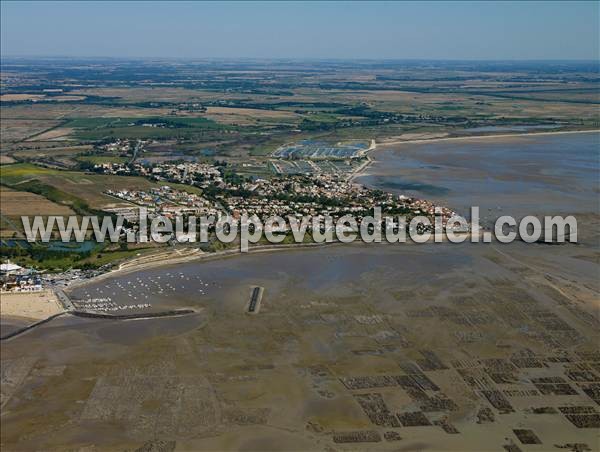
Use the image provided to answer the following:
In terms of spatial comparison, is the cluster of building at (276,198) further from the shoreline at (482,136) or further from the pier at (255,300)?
the shoreline at (482,136)

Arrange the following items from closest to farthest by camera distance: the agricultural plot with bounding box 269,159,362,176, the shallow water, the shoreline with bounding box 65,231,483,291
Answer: the shoreline with bounding box 65,231,483,291, the shallow water, the agricultural plot with bounding box 269,159,362,176

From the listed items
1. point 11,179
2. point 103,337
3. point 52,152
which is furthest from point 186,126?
point 103,337

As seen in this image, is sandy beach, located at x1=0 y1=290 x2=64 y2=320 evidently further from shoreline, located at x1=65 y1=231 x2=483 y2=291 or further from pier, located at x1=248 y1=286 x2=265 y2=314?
pier, located at x1=248 y1=286 x2=265 y2=314

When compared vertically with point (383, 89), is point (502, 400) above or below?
below

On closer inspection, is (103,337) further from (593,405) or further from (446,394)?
(593,405)

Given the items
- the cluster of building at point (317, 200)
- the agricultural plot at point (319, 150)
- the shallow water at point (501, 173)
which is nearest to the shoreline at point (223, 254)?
the cluster of building at point (317, 200)

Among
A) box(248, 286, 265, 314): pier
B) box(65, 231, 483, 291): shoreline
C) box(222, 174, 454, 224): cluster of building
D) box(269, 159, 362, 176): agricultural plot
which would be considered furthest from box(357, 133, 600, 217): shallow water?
box(248, 286, 265, 314): pier
